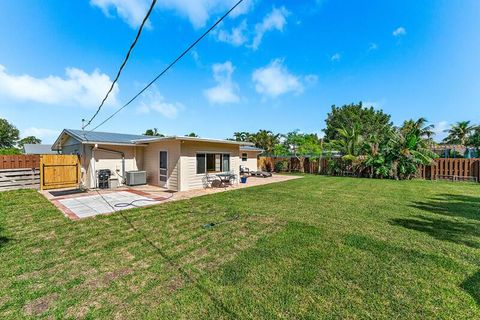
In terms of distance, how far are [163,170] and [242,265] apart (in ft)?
28.8

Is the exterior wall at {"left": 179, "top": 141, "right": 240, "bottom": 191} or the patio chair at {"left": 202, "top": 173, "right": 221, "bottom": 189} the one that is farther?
the patio chair at {"left": 202, "top": 173, "right": 221, "bottom": 189}

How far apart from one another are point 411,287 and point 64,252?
5.59 m

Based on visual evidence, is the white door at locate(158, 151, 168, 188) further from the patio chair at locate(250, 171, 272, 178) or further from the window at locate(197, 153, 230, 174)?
the patio chair at locate(250, 171, 272, 178)

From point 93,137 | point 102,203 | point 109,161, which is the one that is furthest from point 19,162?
point 102,203

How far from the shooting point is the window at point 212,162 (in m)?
10.9

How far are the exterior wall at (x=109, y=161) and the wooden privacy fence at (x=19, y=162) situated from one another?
2743 millimetres

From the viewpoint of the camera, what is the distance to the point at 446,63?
34.1 ft

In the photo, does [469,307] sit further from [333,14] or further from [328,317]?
[333,14]

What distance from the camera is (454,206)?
712 centimetres

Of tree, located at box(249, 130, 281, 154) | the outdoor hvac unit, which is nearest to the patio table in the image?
the outdoor hvac unit

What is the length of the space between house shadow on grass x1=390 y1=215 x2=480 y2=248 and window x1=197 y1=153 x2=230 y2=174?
8210 mm

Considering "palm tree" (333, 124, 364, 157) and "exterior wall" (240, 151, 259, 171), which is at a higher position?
"palm tree" (333, 124, 364, 157)

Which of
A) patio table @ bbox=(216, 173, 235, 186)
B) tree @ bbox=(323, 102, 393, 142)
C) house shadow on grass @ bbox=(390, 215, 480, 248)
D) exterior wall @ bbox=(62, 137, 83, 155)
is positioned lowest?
house shadow on grass @ bbox=(390, 215, 480, 248)

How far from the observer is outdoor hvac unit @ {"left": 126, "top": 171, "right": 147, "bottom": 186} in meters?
11.1
